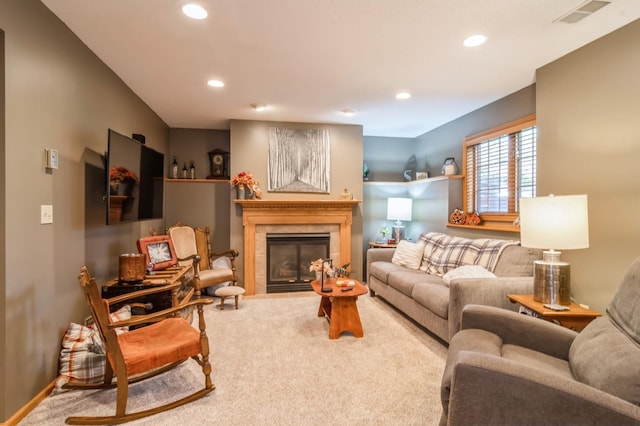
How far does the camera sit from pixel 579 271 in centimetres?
270

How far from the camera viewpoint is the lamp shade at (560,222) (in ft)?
6.82

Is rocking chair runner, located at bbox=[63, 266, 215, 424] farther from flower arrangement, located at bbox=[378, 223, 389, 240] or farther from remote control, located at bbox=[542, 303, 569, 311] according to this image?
flower arrangement, located at bbox=[378, 223, 389, 240]

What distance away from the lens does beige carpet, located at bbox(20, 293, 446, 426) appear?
1.93 metres

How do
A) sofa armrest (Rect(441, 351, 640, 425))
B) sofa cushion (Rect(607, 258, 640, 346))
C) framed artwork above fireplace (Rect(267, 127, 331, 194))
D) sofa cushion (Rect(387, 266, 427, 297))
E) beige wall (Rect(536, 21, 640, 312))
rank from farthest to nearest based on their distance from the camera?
framed artwork above fireplace (Rect(267, 127, 331, 194))
sofa cushion (Rect(387, 266, 427, 297))
beige wall (Rect(536, 21, 640, 312))
sofa cushion (Rect(607, 258, 640, 346))
sofa armrest (Rect(441, 351, 640, 425))

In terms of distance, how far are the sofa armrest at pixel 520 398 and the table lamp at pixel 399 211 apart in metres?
4.19

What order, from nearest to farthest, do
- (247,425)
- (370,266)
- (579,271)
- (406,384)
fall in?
1. (247,425)
2. (406,384)
3. (579,271)
4. (370,266)

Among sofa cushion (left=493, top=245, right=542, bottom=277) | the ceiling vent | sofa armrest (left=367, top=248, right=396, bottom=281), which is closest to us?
the ceiling vent

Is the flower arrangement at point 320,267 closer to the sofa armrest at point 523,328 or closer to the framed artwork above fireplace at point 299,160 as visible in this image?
the sofa armrest at point 523,328

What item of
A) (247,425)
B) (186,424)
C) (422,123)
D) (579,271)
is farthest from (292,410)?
(422,123)

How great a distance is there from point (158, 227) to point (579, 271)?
4.91 m

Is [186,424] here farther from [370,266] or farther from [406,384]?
[370,266]

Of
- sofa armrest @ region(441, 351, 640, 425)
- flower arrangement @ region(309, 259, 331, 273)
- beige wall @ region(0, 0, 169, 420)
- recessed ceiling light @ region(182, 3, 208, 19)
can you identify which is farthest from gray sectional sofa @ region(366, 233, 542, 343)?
beige wall @ region(0, 0, 169, 420)

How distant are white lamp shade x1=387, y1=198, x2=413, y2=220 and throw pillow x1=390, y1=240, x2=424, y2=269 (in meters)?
1.12

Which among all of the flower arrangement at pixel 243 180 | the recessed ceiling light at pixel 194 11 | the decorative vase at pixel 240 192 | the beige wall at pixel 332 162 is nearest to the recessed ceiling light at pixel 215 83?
the recessed ceiling light at pixel 194 11
